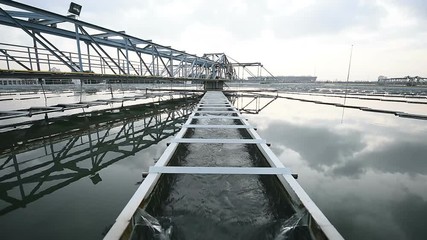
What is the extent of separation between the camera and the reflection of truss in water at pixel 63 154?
9.88 ft

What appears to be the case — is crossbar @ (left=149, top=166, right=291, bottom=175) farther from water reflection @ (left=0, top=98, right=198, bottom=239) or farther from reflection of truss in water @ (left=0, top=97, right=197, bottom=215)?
reflection of truss in water @ (left=0, top=97, right=197, bottom=215)

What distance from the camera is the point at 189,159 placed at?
12.0 ft

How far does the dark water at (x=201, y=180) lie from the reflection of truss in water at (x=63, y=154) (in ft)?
0.06

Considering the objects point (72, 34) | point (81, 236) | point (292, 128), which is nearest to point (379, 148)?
point (292, 128)

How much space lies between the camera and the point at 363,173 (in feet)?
11.7

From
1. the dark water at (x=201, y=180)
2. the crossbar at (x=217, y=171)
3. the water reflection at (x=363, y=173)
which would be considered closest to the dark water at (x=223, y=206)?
the dark water at (x=201, y=180)

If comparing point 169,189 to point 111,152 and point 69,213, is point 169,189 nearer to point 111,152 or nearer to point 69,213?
point 69,213

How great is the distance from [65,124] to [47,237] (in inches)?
255

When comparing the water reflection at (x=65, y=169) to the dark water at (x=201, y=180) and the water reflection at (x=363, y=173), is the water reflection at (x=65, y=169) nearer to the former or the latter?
the dark water at (x=201, y=180)

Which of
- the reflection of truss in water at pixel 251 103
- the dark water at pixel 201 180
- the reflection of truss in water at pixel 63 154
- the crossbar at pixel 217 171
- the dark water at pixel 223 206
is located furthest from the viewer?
the reflection of truss in water at pixel 251 103

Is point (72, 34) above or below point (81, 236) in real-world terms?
above

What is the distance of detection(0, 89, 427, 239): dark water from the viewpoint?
218 cm

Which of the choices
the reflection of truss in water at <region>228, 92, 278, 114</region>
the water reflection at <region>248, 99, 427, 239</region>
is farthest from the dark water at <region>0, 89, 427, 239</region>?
the reflection of truss in water at <region>228, 92, 278, 114</region>

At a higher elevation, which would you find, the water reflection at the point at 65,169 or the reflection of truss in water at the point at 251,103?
the reflection of truss in water at the point at 251,103
